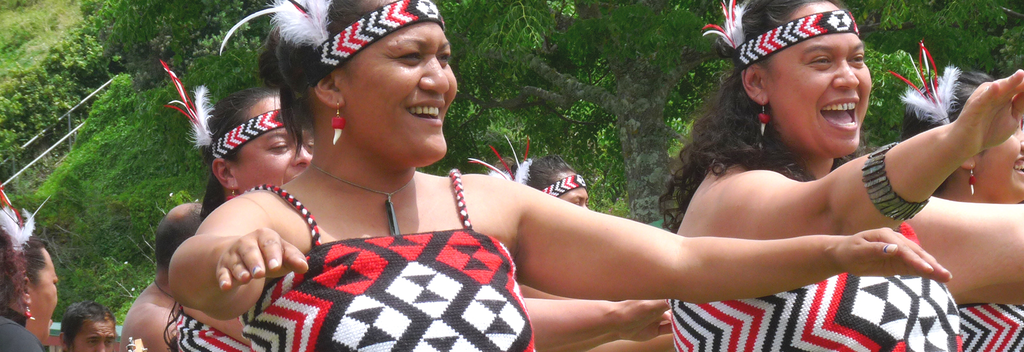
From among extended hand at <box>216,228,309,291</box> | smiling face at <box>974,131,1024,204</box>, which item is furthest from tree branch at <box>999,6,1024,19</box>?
extended hand at <box>216,228,309,291</box>

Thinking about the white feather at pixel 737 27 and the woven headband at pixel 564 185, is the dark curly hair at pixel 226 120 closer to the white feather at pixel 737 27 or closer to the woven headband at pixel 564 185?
the white feather at pixel 737 27

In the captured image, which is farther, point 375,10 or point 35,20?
point 35,20

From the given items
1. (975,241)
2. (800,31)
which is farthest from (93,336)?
(975,241)

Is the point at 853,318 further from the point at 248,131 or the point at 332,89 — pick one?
the point at 248,131

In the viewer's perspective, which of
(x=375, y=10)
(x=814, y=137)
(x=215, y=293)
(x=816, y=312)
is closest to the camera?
(x=215, y=293)

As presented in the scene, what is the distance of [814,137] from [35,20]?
3261 cm

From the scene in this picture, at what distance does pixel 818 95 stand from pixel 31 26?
32302 millimetres

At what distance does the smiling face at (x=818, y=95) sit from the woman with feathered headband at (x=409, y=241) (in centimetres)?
70

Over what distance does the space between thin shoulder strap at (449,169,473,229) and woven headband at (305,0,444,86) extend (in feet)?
1.16

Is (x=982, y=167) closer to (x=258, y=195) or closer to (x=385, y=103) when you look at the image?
(x=385, y=103)

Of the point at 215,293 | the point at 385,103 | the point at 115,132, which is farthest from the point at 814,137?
the point at 115,132

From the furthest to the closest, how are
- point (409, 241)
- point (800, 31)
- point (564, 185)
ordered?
1. point (564, 185)
2. point (800, 31)
3. point (409, 241)

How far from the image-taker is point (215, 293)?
5.71ft

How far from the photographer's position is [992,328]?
2881 millimetres
